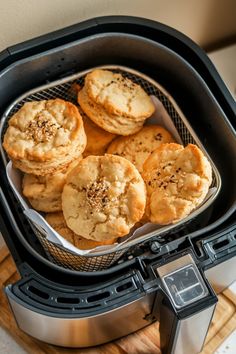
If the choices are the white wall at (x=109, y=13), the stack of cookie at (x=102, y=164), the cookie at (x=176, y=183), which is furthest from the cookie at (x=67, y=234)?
the white wall at (x=109, y=13)

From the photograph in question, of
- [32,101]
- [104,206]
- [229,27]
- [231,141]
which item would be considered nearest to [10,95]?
[32,101]

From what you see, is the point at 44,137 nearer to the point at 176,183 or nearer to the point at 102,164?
the point at 102,164

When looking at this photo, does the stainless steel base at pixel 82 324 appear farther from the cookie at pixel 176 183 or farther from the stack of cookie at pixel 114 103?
the stack of cookie at pixel 114 103

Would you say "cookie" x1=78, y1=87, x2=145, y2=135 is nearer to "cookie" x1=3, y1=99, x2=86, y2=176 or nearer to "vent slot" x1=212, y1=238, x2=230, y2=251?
"cookie" x1=3, y1=99, x2=86, y2=176

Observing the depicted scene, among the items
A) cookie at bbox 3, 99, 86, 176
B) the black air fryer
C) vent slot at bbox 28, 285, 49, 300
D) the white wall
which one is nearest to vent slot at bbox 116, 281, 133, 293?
the black air fryer

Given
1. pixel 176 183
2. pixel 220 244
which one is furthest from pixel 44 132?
pixel 220 244

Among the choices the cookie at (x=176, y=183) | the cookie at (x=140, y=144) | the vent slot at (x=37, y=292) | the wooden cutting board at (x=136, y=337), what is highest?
the cookie at (x=140, y=144)
